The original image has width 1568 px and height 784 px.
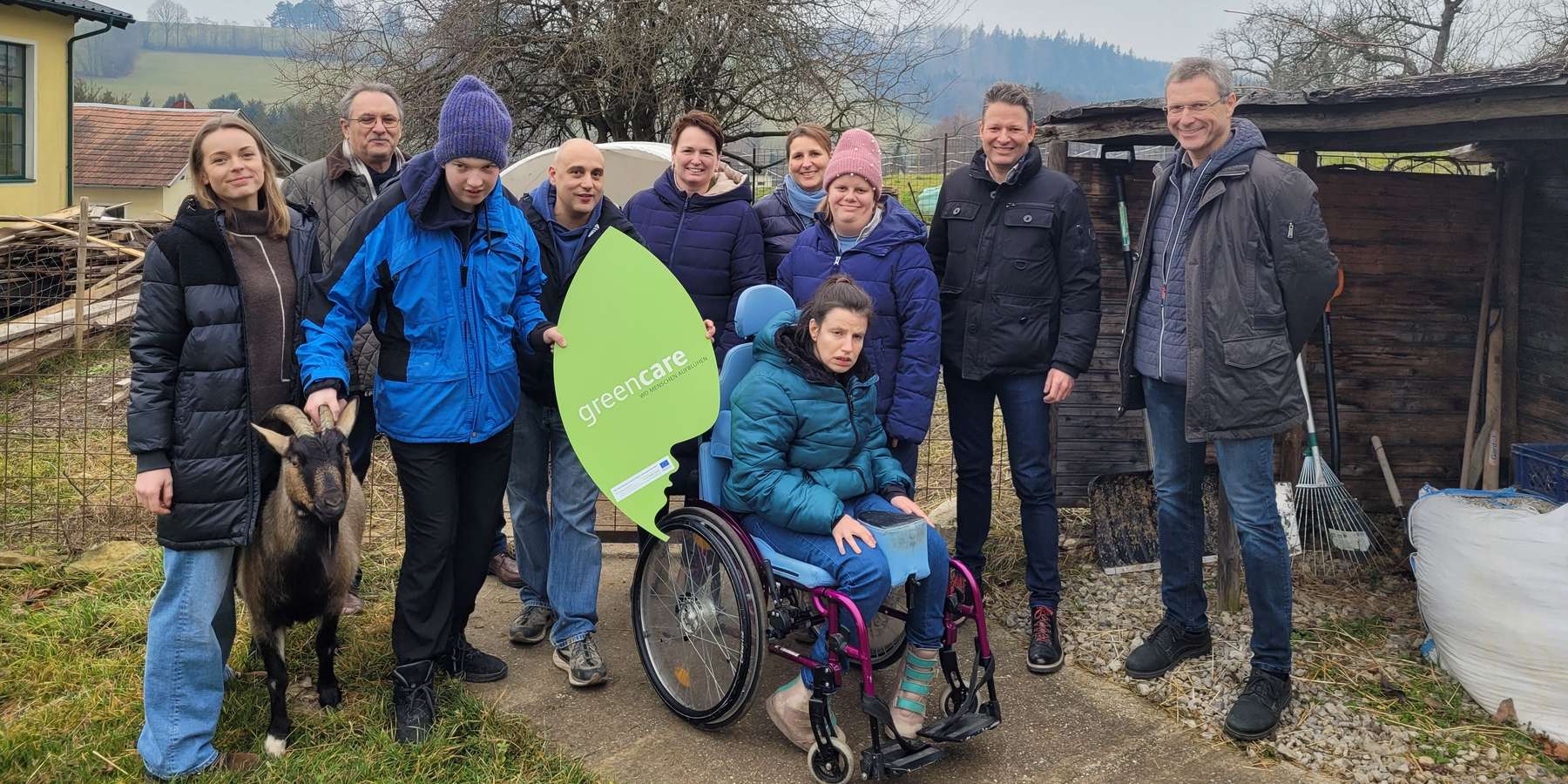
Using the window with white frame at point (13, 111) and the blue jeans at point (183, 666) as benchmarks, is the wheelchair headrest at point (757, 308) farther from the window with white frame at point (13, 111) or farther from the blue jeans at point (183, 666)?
the window with white frame at point (13, 111)

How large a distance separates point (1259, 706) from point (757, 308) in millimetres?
1964

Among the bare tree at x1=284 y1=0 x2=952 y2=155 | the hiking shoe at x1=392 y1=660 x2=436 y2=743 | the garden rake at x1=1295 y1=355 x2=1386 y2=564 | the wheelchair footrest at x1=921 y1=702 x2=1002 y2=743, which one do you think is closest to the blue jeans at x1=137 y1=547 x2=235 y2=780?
the hiking shoe at x1=392 y1=660 x2=436 y2=743

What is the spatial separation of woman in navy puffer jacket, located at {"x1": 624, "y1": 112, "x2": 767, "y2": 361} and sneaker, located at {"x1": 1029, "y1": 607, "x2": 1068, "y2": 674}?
1467 millimetres

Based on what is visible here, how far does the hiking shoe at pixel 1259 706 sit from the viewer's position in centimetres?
326

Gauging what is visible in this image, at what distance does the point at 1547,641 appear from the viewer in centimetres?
320

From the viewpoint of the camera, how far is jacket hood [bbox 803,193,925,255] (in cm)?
359

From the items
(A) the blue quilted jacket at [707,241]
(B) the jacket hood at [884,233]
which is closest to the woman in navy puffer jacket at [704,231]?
(A) the blue quilted jacket at [707,241]

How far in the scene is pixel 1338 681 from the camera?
3.62 meters

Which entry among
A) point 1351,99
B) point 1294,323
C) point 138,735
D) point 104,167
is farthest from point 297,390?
point 104,167

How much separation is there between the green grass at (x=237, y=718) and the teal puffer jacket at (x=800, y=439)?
936 mm

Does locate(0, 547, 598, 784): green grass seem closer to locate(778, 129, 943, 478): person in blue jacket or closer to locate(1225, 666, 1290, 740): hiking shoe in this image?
locate(778, 129, 943, 478): person in blue jacket

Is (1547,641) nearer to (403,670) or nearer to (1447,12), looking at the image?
(403,670)

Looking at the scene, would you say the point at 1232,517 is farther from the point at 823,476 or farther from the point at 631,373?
the point at 631,373

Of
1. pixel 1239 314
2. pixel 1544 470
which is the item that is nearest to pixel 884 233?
pixel 1239 314
